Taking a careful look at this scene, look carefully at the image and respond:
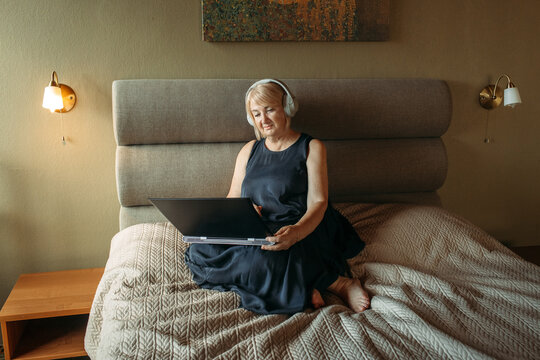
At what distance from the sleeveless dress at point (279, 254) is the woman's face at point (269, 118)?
0.33 feet

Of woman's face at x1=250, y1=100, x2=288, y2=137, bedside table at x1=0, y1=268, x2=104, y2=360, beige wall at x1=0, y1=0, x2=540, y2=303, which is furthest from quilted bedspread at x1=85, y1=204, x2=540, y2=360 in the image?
woman's face at x1=250, y1=100, x2=288, y2=137

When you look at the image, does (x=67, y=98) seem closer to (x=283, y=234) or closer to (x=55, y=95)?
(x=55, y=95)

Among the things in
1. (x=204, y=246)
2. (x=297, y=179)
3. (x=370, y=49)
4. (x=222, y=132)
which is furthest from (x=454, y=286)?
(x=370, y=49)

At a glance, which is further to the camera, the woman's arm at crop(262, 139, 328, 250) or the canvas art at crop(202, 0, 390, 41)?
the canvas art at crop(202, 0, 390, 41)

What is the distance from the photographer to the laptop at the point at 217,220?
1.25 metres

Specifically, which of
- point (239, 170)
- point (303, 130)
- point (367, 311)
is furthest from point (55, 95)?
point (367, 311)

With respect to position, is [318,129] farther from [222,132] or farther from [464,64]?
[464,64]

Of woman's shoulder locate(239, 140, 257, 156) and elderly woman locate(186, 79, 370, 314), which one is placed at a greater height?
woman's shoulder locate(239, 140, 257, 156)

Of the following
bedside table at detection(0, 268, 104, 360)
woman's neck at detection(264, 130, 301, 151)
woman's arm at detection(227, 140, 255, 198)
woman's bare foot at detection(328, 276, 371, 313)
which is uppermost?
woman's neck at detection(264, 130, 301, 151)

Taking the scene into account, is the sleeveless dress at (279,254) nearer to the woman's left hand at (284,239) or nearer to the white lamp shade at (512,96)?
the woman's left hand at (284,239)

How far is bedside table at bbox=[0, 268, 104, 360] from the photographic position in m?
1.58

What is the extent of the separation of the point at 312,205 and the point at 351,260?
291mm

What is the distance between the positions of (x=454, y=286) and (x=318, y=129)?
0.98 meters

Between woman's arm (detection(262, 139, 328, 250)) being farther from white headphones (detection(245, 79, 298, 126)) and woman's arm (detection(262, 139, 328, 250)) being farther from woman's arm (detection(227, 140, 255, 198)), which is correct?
woman's arm (detection(227, 140, 255, 198))
